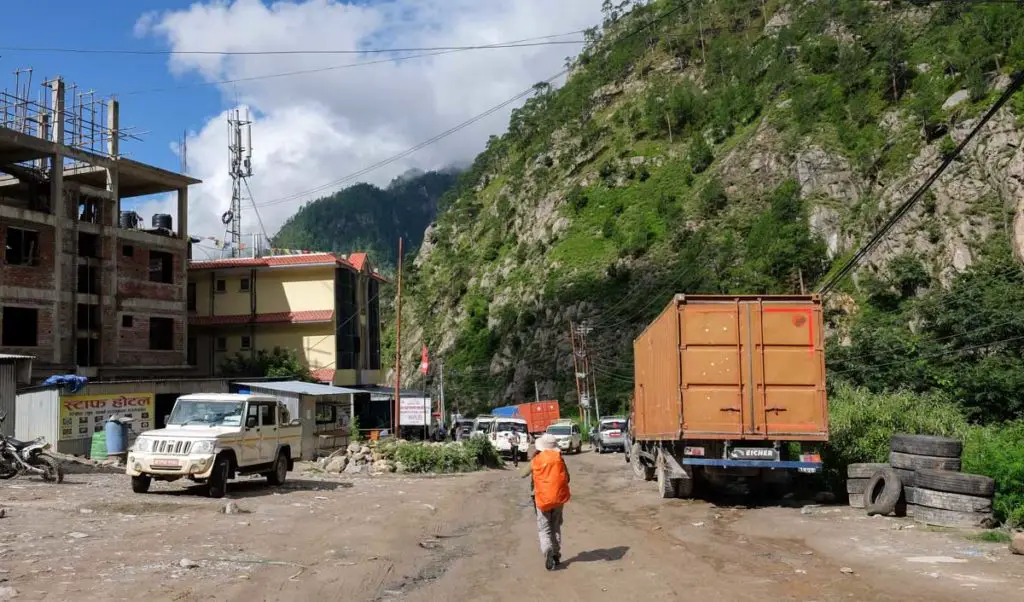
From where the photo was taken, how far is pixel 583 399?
5628 cm

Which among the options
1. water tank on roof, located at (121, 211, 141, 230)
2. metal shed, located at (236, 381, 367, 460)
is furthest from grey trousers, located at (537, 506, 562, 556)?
water tank on roof, located at (121, 211, 141, 230)

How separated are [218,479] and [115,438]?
36.1 ft

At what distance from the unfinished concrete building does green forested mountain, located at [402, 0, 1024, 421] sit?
90.9 ft

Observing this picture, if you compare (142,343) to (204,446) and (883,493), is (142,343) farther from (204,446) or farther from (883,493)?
(883,493)

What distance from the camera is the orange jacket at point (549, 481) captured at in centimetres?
864

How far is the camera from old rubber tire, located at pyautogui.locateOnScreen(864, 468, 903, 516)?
12.2 metres

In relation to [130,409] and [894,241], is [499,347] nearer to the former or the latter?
[894,241]

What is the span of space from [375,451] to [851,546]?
1925 centimetres

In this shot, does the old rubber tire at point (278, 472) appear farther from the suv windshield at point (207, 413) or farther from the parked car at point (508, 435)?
the parked car at point (508, 435)

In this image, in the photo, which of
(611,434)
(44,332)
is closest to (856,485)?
(611,434)

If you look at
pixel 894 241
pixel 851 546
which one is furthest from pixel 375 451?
pixel 894 241

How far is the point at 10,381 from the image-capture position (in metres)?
21.9

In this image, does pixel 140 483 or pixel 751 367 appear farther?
pixel 140 483

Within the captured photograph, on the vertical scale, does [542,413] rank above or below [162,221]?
below
